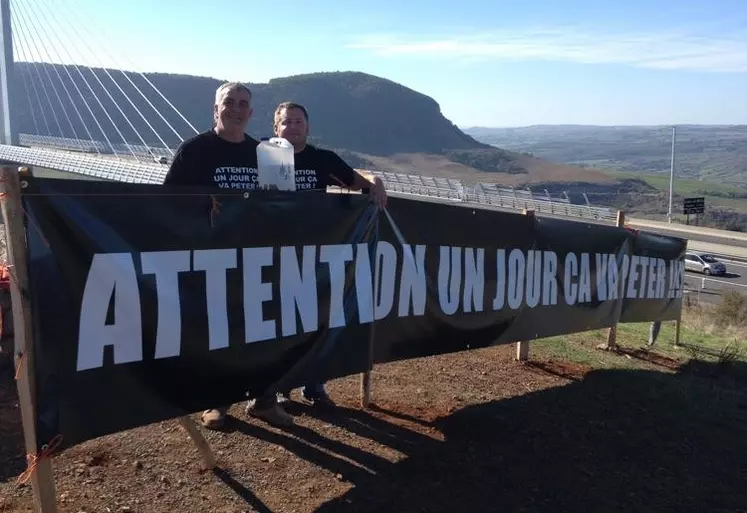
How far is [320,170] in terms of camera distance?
164 inches

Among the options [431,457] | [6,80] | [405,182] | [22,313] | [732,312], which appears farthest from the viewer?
[405,182]

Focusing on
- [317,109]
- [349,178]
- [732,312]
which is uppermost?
[317,109]

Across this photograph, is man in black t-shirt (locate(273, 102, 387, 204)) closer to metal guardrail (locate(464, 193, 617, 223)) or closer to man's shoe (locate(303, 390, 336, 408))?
man's shoe (locate(303, 390, 336, 408))

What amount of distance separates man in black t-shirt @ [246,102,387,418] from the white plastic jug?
1.40ft

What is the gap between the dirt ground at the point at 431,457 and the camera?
3.36 m

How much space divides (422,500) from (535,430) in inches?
51.3

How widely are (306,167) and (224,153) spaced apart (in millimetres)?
597

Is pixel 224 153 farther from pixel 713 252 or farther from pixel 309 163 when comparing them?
pixel 713 252

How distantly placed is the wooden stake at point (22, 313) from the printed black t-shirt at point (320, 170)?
1.77 m

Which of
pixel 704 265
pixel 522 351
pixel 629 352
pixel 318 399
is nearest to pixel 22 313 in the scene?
pixel 318 399

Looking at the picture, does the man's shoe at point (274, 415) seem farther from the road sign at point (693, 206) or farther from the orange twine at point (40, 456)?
the road sign at point (693, 206)

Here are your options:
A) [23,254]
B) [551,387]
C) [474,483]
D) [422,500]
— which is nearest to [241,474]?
[422,500]

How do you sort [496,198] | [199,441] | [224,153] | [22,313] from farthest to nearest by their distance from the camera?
[496,198]
[224,153]
[199,441]
[22,313]

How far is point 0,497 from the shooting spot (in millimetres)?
3168
